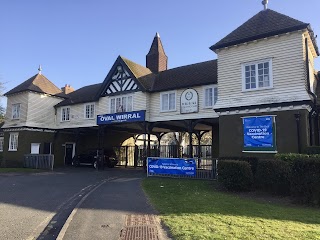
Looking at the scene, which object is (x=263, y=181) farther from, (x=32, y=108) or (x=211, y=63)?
(x=32, y=108)

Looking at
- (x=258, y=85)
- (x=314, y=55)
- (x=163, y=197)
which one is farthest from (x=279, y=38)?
(x=163, y=197)

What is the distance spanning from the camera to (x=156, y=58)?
27828 mm

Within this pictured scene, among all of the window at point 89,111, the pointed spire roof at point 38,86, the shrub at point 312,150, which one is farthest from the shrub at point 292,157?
the pointed spire roof at point 38,86

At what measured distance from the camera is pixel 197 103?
815 inches

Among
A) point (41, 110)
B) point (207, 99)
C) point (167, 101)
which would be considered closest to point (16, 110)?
point (41, 110)

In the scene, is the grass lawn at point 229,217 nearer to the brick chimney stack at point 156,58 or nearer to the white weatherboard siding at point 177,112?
the white weatherboard siding at point 177,112

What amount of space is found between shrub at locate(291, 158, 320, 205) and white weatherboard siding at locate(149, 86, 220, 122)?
370 inches

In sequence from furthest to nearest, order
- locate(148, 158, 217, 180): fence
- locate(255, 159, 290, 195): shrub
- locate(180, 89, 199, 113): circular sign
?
1. locate(180, 89, 199, 113): circular sign
2. locate(148, 158, 217, 180): fence
3. locate(255, 159, 290, 195): shrub

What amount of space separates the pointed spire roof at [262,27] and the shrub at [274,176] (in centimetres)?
717

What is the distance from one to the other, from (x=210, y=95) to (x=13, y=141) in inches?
805

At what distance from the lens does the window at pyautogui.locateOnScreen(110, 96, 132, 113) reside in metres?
24.0

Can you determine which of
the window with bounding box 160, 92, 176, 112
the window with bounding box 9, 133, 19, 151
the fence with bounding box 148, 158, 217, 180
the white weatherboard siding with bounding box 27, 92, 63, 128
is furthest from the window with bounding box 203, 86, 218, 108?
the window with bounding box 9, 133, 19, 151

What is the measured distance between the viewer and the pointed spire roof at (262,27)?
49.9 feet

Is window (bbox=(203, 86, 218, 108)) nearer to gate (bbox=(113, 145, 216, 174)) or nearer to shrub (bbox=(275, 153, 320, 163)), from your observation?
gate (bbox=(113, 145, 216, 174))
